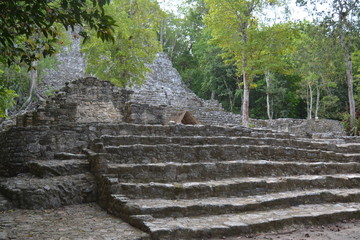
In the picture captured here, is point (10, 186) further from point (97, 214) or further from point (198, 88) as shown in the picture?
point (198, 88)

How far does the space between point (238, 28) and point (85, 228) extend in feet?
45.3

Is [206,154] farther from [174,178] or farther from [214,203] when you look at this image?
[214,203]

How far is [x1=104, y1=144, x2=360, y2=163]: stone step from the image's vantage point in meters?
6.73

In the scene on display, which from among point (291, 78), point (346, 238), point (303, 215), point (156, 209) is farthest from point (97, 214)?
point (291, 78)

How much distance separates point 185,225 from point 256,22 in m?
14.1

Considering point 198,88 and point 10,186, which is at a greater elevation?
point 198,88

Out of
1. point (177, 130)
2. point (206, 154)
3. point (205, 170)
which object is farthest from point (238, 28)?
point (205, 170)

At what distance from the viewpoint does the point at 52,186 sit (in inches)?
224

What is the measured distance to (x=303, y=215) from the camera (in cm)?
538

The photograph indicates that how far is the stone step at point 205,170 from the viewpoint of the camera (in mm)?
6047

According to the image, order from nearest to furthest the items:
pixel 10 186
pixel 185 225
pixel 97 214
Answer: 1. pixel 185 225
2. pixel 97 214
3. pixel 10 186

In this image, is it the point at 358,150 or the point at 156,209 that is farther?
the point at 358,150

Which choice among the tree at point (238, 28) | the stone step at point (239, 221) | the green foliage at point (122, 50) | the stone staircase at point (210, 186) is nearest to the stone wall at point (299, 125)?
the tree at point (238, 28)

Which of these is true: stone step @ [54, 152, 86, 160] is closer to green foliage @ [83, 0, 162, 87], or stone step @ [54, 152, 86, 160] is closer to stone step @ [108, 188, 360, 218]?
stone step @ [108, 188, 360, 218]
